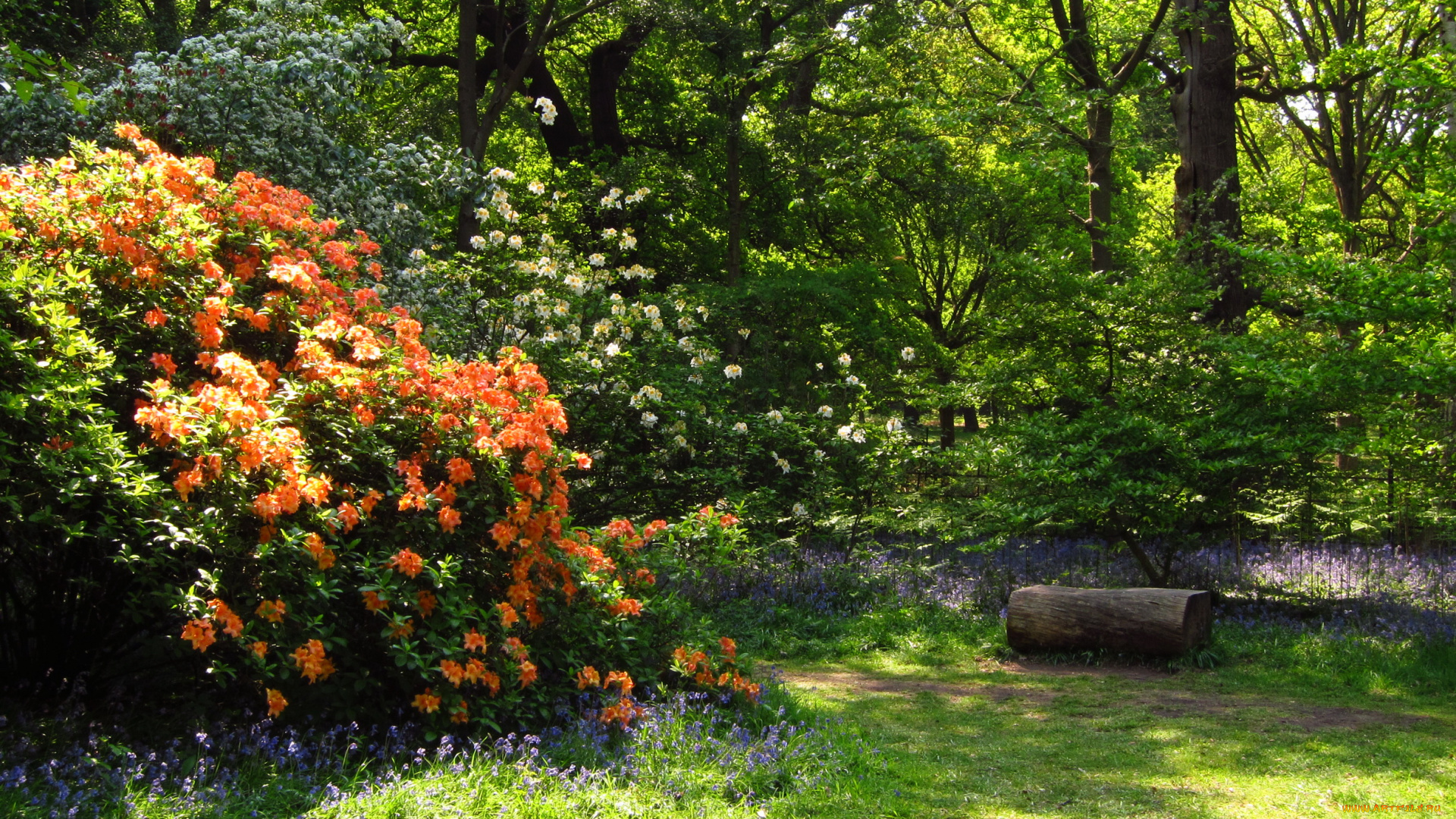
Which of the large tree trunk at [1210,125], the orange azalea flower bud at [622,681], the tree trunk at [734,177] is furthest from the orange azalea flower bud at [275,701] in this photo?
the tree trunk at [734,177]

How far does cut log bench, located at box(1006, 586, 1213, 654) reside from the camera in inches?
298

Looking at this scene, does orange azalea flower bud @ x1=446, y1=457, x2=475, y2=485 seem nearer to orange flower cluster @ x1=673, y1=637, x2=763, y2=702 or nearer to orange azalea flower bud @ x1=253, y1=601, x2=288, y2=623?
orange azalea flower bud @ x1=253, y1=601, x2=288, y2=623

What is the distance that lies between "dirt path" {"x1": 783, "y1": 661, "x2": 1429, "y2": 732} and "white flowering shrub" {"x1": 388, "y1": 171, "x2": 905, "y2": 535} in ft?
10.7

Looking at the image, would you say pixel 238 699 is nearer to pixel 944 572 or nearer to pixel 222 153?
pixel 222 153

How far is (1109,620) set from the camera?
7777 mm

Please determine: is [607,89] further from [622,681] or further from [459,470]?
[622,681]

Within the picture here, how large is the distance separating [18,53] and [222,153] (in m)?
4.39

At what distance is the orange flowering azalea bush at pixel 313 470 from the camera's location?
13.2 ft

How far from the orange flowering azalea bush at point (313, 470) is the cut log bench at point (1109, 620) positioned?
12.9 feet

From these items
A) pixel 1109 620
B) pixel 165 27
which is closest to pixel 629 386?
pixel 1109 620

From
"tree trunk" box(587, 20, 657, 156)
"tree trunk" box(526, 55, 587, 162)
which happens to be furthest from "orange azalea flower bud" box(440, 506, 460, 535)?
"tree trunk" box(587, 20, 657, 156)

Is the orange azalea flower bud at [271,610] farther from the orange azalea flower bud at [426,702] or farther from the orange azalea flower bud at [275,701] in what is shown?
the orange azalea flower bud at [426,702]

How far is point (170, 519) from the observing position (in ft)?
13.0

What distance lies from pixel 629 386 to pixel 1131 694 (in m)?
5.50
